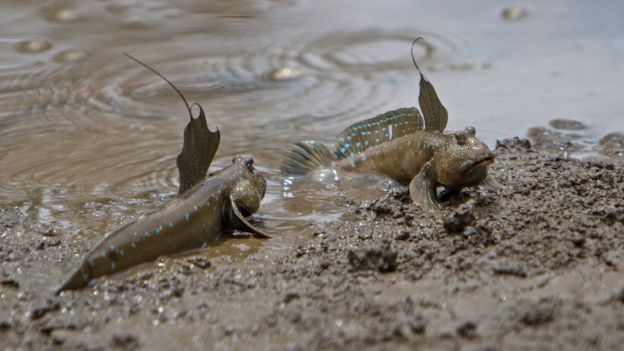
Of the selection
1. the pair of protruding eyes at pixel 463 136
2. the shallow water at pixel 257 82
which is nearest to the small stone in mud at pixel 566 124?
the shallow water at pixel 257 82

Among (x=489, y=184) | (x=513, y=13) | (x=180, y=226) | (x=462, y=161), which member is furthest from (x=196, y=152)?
(x=513, y=13)

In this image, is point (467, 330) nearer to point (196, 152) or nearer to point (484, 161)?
point (484, 161)

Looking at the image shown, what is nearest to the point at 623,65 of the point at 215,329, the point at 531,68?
the point at 531,68

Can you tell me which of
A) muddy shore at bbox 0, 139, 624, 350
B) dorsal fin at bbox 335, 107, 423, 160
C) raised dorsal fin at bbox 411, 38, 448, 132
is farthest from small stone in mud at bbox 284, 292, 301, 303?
dorsal fin at bbox 335, 107, 423, 160

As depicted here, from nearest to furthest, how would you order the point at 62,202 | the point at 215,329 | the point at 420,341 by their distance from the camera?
1. the point at 420,341
2. the point at 215,329
3. the point at 62,202

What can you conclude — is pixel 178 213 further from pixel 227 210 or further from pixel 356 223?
pixel 356 223

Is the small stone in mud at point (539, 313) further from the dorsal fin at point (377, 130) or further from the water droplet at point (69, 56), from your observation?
A: the water droplet at point (69, 56)
